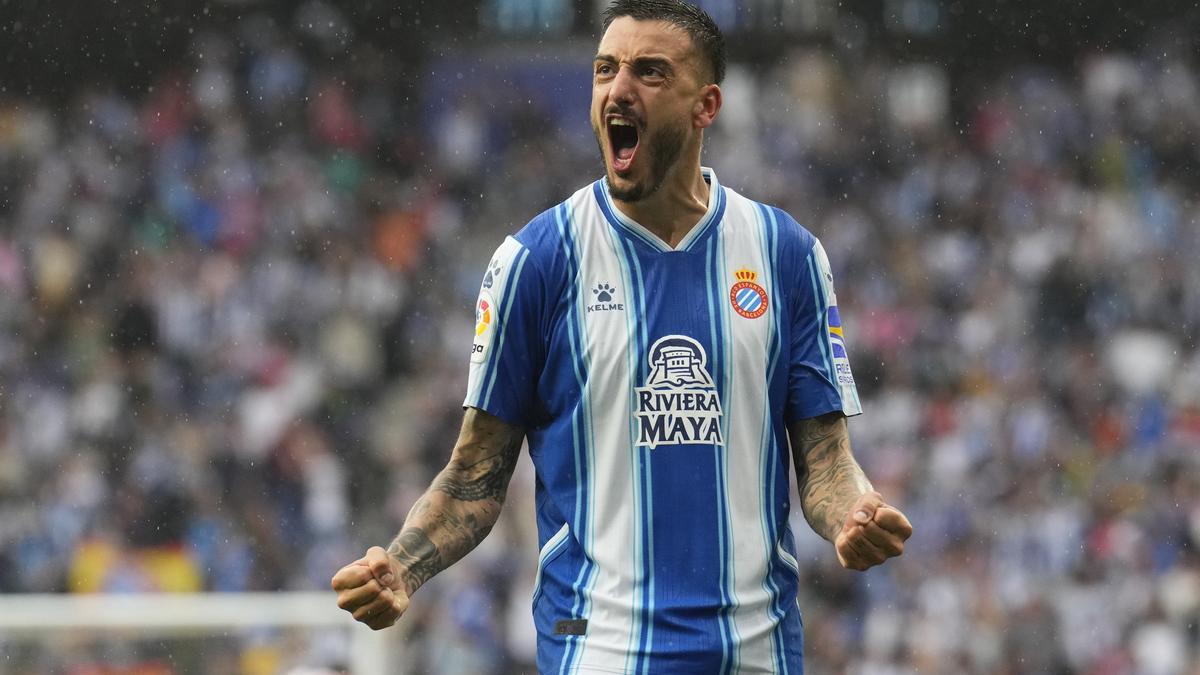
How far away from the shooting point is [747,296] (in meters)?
3.39

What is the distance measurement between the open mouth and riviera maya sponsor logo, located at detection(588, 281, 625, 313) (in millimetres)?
222

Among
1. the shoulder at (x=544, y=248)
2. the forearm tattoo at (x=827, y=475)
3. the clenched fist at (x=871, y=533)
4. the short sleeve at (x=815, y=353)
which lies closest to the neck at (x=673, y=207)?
the shoulder at (x=544, y=248)

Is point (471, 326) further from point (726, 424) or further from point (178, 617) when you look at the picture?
point (726, 424)

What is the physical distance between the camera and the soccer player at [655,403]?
10.7 feet

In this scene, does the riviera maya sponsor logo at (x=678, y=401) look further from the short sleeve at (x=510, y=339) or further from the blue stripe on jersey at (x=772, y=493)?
the short sleeve at (x=510, y=339)

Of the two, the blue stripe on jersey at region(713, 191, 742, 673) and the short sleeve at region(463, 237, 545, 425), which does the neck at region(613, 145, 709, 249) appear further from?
the short sleeve at region(463, 237, 545, 425)

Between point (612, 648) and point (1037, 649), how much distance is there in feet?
26.4

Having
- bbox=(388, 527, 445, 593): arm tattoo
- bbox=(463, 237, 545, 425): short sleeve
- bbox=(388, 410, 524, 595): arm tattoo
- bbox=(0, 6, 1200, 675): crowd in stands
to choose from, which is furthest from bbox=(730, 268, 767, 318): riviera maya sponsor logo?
bbox=(0, 6, 1200, 675): crowd in stands

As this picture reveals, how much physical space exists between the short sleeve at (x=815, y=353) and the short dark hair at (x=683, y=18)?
42cm

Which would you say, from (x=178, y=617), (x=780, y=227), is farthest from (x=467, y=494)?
(x=178, y=617)

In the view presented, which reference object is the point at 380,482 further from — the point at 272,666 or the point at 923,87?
the point at 923,87

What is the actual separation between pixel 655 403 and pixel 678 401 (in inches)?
1.6

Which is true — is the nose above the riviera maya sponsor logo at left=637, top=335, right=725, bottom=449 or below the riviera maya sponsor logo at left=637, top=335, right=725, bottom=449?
above

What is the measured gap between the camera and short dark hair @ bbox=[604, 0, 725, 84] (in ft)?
11.3
